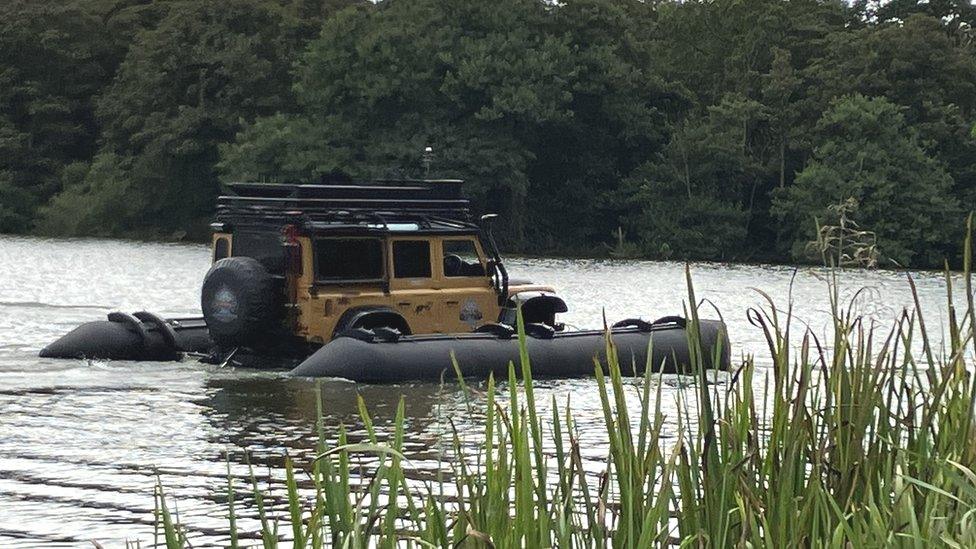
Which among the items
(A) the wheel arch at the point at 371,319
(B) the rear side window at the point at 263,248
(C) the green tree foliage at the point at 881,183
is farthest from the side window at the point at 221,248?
(C) the green tree foliage at the point at 881,183

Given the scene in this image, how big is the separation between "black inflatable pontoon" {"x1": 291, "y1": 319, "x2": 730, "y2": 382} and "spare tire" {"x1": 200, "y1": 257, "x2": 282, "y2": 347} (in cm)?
64

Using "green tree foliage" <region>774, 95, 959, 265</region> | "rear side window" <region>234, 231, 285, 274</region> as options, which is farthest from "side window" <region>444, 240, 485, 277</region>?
"green tree foliage" <region>774, 95, 959, 265</region>

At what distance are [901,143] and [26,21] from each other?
120ft

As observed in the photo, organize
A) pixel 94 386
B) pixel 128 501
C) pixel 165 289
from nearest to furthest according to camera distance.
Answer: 1. pixel 128 501
2. pixel 94 386
3. pixel 165 289

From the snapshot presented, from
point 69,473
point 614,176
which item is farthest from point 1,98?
point 69,473

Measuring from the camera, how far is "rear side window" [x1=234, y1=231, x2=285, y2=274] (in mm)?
17719

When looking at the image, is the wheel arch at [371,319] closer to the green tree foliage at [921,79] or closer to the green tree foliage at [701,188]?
the green tree foliage at [701,188]

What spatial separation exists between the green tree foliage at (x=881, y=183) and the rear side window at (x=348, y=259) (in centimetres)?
3875

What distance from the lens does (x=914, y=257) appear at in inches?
2250

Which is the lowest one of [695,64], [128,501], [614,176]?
[128,501]

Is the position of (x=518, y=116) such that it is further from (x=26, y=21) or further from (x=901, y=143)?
(x=26, y=21)

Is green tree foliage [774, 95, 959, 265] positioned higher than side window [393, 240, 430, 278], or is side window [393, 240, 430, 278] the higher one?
green tree foliage [774, 95, 959, 265]

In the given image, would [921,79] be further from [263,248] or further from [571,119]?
[263,248]

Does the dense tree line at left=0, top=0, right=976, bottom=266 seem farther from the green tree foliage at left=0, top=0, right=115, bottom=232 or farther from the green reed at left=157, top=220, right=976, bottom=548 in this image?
the green reed at left=157, top=220, right=976, bottom=548
